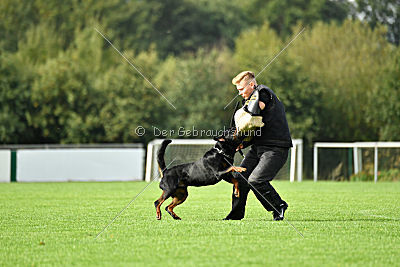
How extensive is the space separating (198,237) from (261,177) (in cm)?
181

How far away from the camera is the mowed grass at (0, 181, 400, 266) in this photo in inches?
231

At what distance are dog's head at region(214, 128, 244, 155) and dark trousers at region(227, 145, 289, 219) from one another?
A: 42 cm

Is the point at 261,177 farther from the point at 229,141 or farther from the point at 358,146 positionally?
the point at 358,146

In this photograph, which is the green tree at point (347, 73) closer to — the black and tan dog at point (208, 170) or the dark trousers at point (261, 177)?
the dark trousers at point (261, 177)

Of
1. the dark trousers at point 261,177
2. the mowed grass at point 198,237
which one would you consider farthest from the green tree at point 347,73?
the dark trousers at point 261,177

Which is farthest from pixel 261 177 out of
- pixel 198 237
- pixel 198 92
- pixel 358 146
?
pixel 198 92

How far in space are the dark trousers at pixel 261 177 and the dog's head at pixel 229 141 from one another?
1.38ft

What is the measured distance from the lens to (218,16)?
47812 mm

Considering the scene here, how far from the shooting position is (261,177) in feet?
28.2

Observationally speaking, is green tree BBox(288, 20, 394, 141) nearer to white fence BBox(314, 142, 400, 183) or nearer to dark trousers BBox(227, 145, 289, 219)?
white fence BBox(314, 142, 400, 183)

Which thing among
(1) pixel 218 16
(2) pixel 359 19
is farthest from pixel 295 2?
(2) pixel 359 19

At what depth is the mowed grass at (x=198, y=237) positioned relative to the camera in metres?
5.88

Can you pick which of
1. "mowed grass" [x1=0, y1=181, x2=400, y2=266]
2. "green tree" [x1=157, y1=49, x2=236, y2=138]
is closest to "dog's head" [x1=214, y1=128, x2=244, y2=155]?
"mowed grass" [x1=0, y1=181, x2=400, y2=266]

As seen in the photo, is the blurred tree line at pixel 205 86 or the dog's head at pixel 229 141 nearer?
the dog's head at pixel 229 141
